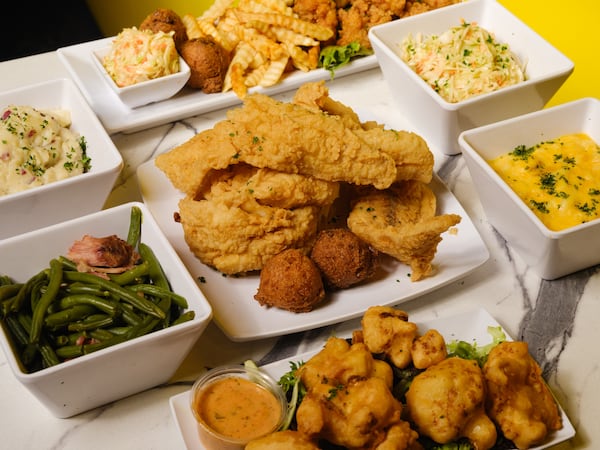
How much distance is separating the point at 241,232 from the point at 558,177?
1420 millimetres

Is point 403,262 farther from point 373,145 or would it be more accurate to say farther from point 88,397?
point 88,397

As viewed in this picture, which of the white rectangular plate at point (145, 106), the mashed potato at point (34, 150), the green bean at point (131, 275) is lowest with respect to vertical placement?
the white rectangular plate at point (145, 106)

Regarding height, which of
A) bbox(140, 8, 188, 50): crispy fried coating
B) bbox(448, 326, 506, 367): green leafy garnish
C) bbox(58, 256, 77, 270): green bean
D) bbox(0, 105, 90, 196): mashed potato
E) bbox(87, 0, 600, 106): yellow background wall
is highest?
bbox(140, 8, 188, 50): crispy fried coating

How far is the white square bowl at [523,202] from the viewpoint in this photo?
113 inches

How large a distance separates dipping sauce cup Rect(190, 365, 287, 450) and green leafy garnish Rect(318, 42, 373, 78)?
2.24 metres

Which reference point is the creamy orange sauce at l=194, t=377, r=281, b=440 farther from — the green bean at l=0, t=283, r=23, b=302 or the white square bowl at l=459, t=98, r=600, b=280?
the white square bowl at l=459, t=98, r=600, b=280

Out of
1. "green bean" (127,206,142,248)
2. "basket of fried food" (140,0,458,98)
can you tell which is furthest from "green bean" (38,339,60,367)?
"basket of fried food" (140,0,458,98)

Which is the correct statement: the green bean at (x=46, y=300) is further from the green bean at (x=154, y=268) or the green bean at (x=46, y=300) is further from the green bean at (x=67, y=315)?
the green bean at (x=154, y=268)

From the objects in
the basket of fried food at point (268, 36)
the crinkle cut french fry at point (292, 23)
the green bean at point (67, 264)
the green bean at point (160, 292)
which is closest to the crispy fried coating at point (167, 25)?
the basket of fried food at point (268, 36)

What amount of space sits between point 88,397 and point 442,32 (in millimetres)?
2932

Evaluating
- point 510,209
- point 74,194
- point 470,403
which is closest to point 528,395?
point 470,403

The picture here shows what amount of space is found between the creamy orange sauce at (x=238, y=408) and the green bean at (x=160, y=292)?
13.3 inches

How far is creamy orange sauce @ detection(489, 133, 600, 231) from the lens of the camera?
2.99m

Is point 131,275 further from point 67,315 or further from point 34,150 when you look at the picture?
point 34,150
